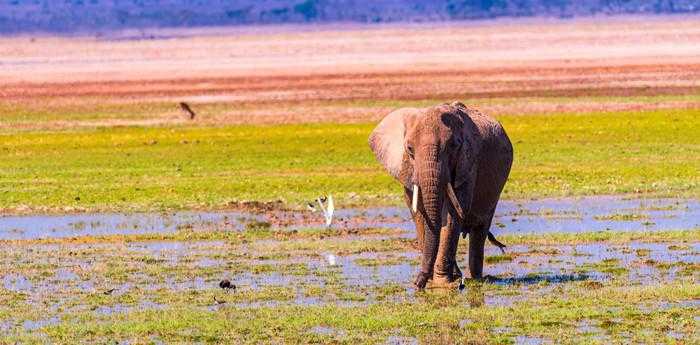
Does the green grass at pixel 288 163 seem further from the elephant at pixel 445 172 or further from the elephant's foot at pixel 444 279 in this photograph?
the elephant's foot at pixel 444 279

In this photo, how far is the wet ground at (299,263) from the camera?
57.3ft

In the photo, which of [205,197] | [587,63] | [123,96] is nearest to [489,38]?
[587,63]

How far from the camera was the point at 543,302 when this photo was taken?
→ 55.4 ft

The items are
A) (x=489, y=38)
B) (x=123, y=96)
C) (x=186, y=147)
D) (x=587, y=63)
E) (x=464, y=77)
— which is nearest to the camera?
(x=186, y=147)

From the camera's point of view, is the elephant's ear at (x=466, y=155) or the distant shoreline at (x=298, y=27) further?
the distant shoreline at (x=298, y=27)

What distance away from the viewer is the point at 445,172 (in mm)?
17469

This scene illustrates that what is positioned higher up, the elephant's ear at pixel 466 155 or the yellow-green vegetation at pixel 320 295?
the elephant's ear at pixel 466 155

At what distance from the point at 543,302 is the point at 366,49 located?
9483 cm

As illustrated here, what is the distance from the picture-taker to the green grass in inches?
1148

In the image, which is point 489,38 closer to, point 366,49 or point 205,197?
point 366,49

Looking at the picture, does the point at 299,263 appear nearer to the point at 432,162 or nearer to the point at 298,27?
the point at 432,162

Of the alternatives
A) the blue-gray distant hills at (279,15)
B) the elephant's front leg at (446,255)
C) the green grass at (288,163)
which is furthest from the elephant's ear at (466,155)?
the blue-gray distant hills at (279,15)

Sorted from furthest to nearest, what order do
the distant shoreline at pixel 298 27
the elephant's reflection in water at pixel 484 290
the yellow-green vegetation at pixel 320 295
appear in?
the distant shoreline at pixel 298 27 < the elephant's reflection in water at pixel 484 290 < the yellow-green vegetation at pixel 320 295

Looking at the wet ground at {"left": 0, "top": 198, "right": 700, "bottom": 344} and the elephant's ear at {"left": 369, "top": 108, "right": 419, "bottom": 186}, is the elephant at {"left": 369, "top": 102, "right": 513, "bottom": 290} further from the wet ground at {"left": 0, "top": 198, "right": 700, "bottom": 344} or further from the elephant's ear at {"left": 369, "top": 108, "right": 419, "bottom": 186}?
the wet ground at {"left": 0, "top": 198, "right": 700, "bottom": 344}
